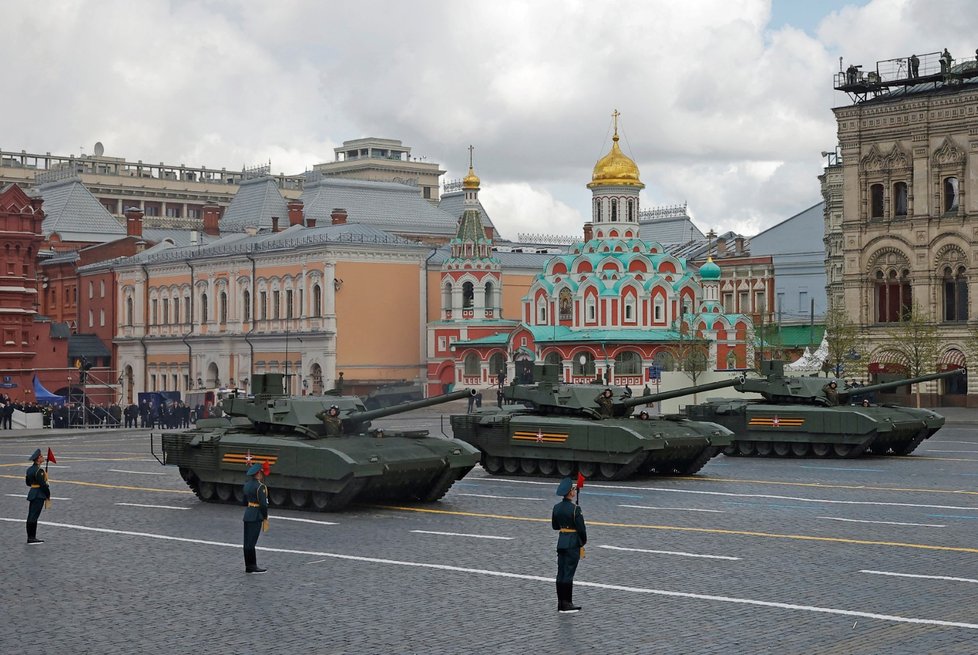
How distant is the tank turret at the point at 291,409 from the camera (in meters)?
24.3

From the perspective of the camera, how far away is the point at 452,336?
77562 mm

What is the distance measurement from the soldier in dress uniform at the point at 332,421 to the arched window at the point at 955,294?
120 ft

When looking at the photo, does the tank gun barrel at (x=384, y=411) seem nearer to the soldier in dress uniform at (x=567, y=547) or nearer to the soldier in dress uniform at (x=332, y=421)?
the soldier in dress uniform at (x=332, y=421)

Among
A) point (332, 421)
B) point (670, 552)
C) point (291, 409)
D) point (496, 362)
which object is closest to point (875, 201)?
point (496, 362)

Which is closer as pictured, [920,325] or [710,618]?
[710,618]

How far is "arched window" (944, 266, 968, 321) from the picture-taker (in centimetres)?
5534

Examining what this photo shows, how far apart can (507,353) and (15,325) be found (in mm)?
24469

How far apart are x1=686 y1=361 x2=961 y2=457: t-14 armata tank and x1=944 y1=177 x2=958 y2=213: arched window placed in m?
22.7

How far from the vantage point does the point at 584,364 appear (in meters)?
74.1

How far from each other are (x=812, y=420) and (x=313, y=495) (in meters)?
14.0

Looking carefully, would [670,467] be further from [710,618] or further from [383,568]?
[710,618]

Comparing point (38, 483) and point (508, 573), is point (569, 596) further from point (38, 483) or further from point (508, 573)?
point (38, 483)

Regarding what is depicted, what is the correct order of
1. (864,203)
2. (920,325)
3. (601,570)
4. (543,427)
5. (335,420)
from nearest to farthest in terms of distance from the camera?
(601,570) → (335,420) → (543,427) → (920,325) → (864,203)

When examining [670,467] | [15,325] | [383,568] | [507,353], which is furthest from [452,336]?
[383,568]
